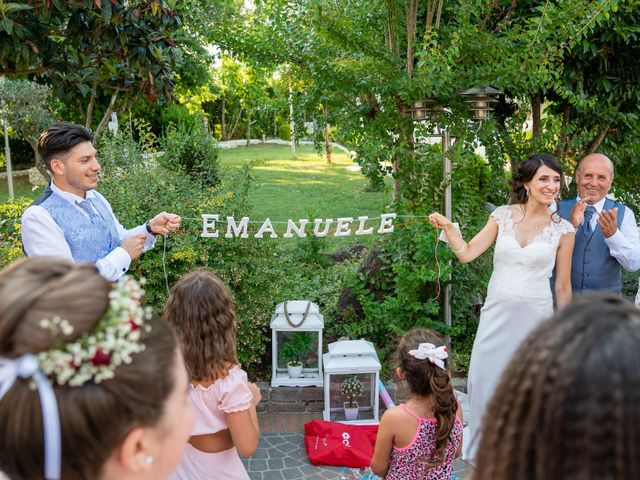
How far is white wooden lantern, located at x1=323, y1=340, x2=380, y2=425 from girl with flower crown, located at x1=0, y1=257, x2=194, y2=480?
128 inches

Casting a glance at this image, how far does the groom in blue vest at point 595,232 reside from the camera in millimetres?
3834

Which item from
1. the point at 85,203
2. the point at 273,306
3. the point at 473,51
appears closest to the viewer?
the point at 85,203

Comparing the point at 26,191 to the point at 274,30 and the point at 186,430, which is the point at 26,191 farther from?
the point at 186,430

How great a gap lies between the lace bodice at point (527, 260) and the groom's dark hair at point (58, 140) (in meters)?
2.49

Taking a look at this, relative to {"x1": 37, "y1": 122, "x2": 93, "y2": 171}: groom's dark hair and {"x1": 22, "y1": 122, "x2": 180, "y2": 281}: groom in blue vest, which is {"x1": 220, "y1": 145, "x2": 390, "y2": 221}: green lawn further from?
{"x1": 37, "y1": 122, "x2": 93, "y2": 171}: groom's dark hair

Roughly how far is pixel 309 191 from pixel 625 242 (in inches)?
509

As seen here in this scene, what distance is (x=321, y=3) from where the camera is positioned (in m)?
5.05

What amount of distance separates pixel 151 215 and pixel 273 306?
48.5 inches

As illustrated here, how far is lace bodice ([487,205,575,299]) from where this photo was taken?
3.72 meters

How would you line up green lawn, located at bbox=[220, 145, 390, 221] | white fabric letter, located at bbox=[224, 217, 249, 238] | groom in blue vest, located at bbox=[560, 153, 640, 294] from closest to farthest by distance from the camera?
groom in blue vest, located at bbox=[560, 153, 640, 294] < white fabric letter, located at bbox=[224, 217, 249, 238] < green lawn, located at bbox=[220, 145, 390, 221]


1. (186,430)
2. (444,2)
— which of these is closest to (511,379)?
(186,430)

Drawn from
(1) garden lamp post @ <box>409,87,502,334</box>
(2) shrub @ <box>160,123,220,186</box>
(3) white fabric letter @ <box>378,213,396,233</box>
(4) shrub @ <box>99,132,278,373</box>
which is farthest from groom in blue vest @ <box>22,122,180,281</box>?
(2) shrub @ <box>160,123,220,186</box>

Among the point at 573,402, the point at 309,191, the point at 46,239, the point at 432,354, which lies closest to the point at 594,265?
the point at 432,354

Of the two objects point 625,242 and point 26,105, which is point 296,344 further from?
point 26,105
